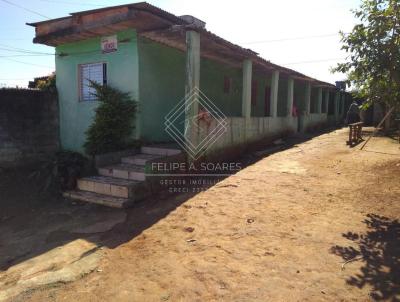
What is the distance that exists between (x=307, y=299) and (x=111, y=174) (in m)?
5.35

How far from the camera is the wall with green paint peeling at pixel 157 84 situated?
8.62 m

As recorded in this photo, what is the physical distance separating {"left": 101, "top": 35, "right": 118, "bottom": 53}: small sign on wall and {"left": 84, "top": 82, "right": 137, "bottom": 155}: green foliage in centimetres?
104

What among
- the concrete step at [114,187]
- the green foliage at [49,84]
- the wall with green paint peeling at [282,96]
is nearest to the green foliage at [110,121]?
the concrete step at [114,187]

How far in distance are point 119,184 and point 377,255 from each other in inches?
189

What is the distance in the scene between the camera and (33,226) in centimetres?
593

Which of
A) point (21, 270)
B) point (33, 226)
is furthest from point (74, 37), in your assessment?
point (21, 270)

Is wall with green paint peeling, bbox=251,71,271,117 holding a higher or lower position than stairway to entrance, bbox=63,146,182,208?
higher

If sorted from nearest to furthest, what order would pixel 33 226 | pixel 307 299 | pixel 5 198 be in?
1. pixel 307 299
2. pixel 33 226
3. pixel 5 198

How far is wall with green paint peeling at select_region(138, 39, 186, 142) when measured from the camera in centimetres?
862

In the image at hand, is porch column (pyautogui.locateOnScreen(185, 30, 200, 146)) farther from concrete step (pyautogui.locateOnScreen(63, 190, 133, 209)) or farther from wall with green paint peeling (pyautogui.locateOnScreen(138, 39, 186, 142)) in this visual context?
concrete step (pyautogui.locateOnScreen(63, 190, 133, 209))

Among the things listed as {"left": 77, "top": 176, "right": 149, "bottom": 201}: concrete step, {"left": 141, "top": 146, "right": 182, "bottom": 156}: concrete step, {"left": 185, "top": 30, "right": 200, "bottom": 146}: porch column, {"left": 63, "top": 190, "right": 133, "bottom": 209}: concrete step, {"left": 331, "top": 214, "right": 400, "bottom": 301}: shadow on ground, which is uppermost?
{"left": 185, "top": 30, "right": 200, "bottom": 146}: porch column

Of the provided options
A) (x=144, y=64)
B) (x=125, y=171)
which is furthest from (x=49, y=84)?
(x=125, y=171)

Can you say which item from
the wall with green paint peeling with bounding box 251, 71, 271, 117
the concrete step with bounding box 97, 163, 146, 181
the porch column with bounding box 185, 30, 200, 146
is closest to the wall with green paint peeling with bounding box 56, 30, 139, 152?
the porch column with bounding box 185, 30, 200, 146

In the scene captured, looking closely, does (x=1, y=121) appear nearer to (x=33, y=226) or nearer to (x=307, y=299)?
(x=33, y=226)
